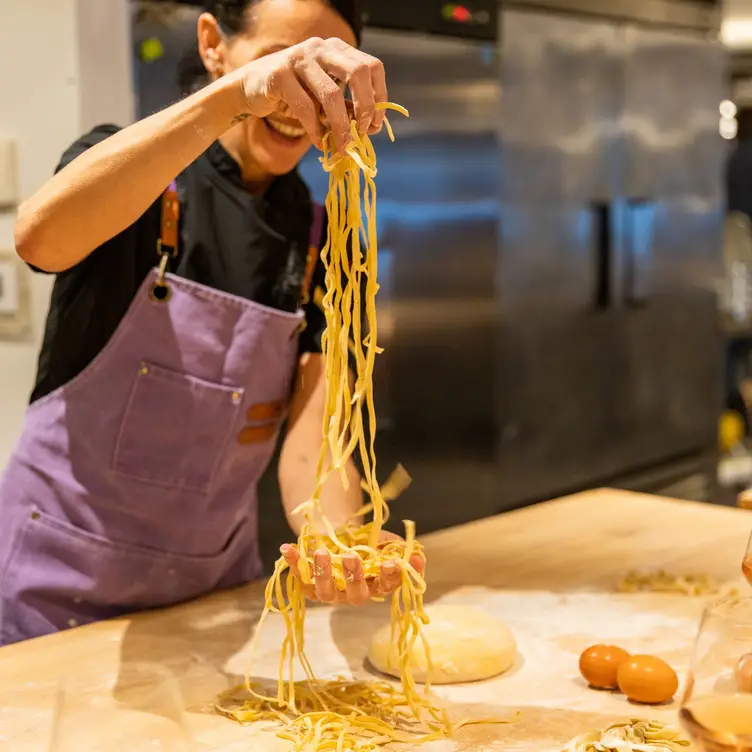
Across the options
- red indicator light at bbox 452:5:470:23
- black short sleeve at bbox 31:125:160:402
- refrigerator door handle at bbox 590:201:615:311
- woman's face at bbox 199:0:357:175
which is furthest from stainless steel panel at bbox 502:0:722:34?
black short sleeve at bbox 31:125:160:402

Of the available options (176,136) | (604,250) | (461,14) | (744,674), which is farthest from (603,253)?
(744,674)

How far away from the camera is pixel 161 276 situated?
1.53m

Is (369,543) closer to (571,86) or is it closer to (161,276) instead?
(161,276)

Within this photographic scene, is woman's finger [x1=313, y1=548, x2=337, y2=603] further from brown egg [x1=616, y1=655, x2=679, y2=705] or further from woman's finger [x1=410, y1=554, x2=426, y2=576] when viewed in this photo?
brown egg [x1=616, y1=655, x2=679, y2=705]

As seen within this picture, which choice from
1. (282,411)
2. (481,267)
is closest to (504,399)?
(481,267)

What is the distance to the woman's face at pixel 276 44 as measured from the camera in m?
1.43

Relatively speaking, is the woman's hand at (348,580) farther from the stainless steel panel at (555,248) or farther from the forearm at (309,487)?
the stainless steel panel at (555,248)

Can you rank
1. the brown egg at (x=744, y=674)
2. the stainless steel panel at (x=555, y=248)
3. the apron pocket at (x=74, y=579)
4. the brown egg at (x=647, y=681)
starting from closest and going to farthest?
the brown egg at (x=744, y=674) → the brown egg at (x=647, y=681) → the apron pocket at (x=74, y=579) → the stainless steel panel at (x=555, y=248)

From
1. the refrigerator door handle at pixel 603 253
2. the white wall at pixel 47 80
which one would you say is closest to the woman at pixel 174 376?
the white wall at pixel 47 80

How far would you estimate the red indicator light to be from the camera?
3020mm

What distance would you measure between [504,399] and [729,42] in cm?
317

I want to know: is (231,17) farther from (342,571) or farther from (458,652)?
(458,652)

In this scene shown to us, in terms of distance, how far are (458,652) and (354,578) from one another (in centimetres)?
27

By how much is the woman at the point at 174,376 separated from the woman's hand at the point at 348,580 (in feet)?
1.31
